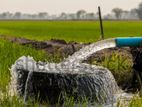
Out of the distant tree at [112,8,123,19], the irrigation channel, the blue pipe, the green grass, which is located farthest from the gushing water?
Result: the distant tree at [112,8,123,19]

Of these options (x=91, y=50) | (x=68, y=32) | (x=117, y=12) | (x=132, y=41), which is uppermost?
(x=132, y=41)

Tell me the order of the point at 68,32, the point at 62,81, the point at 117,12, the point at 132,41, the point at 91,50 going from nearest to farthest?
the point at 62,81
the point at 132,41
the point at 91,50
the point at 68,32
the point at 117,12

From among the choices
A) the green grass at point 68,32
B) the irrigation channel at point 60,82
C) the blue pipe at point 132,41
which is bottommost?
the green grass at point 68,32

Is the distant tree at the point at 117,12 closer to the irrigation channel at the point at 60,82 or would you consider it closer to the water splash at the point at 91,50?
the water splash at the point at 91,50

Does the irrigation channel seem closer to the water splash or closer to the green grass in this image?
the water splash

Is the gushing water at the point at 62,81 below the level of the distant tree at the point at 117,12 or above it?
above

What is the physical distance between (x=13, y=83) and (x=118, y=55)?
10.8 feet

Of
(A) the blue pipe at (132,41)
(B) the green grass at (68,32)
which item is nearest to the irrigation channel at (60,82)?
(A) the blue pipe at (132,41)

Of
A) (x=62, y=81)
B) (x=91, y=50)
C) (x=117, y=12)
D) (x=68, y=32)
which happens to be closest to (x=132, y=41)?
(x=91, y=50)

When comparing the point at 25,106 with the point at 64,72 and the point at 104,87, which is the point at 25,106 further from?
the point at 104,87

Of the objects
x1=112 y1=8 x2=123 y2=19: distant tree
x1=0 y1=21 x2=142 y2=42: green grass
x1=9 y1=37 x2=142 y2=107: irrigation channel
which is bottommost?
x1=112 y1=8 x2=123 y2=19: distant tree

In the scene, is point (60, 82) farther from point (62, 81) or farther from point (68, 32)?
point (68, 32)

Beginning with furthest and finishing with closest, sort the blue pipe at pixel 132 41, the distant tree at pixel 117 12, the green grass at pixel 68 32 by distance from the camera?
the distant tree at pixel 117 12
the green grass at pixel 68 32
the blue pipe at pixel 132 41

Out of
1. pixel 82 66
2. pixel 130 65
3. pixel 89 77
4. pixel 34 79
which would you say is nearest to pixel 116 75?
pixel 130 65
